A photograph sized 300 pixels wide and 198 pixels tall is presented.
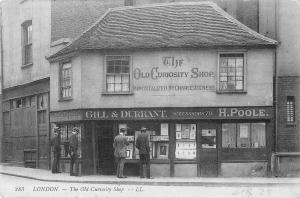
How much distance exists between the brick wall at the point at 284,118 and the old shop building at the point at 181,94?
1395 millimetres

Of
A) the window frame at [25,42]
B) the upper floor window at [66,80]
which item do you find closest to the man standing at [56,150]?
the upper floor window at [66,80]

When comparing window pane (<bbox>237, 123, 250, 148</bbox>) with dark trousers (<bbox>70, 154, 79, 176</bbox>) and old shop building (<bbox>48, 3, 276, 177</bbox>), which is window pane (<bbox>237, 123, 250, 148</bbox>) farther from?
dark trousers (<bbox>70, 154, 79, 176</bbox>)

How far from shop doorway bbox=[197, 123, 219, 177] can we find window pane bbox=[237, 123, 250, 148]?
0.84 m

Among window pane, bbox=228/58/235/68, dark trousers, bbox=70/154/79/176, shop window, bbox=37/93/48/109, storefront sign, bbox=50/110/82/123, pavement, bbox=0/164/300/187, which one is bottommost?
pavement, bbox=0/164/300/187

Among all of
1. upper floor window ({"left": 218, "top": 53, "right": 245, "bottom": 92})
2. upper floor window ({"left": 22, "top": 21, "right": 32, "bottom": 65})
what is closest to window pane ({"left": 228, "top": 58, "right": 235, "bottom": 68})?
upper floor window ({"left": 218, "top": 53, "right": 245, "bottom": 92})

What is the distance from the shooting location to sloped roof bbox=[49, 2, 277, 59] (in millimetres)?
19078

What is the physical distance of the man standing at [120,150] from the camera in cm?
1830

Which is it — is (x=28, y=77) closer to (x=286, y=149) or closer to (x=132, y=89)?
(x=132, y=89)

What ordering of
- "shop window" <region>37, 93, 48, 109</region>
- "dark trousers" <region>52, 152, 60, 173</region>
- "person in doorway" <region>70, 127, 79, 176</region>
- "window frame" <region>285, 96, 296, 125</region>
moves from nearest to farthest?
"person in doorway" <region>70, 127, 79, 176</region>
"window frame" <region>285, 96, 296, 125</region>
"dark trousers" <region>52, 152, 60, 173</region>
"shop window" <region>37, 93, 48, 109</region>

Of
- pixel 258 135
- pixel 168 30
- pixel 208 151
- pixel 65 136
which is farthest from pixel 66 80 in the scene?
pixel 258 135

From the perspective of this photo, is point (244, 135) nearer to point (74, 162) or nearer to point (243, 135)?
point (243, 135)

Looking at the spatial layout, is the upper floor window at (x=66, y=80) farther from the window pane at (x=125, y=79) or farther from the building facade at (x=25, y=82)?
the window pane at (x=125, y=79)

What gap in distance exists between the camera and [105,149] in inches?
779

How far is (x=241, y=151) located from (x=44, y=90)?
376 inches
